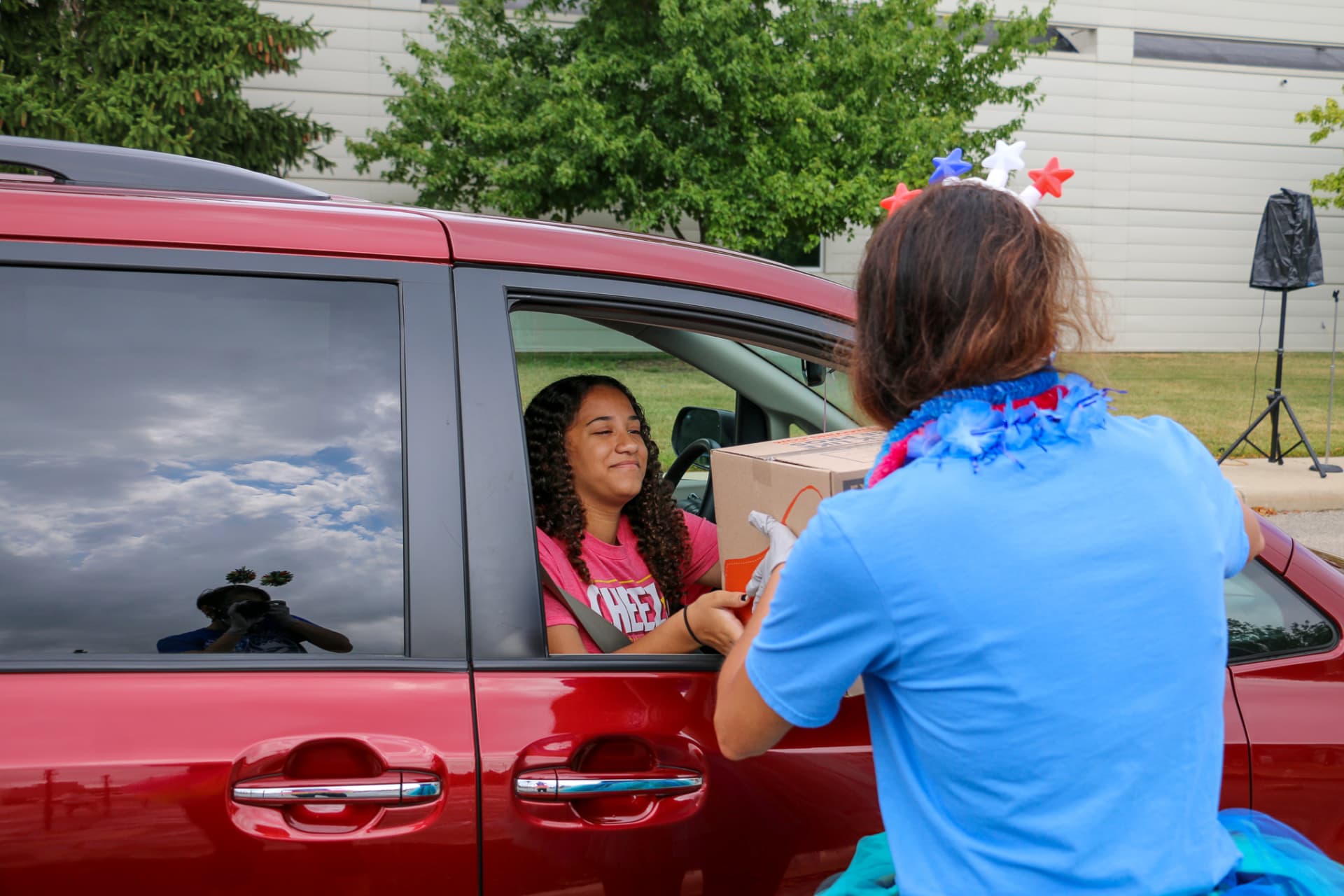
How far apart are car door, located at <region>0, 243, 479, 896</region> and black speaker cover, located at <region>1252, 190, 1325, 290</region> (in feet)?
31.3

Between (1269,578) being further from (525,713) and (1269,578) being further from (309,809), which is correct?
(309,809)

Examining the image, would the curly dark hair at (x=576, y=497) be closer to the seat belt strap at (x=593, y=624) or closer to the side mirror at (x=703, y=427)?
the seat belt strap at (x=593, y=624)

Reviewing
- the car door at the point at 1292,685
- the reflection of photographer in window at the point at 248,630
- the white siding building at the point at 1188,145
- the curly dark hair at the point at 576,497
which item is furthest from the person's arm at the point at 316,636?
the white siding building at the point at 1188,145

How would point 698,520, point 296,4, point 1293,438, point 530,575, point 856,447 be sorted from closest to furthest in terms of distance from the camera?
point 530,575, point 856,447, point 698,520, point 1293,438, point 296,4

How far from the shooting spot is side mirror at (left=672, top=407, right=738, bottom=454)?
306cm

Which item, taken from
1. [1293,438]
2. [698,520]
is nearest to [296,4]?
[1293,438]

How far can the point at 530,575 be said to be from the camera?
157 cm

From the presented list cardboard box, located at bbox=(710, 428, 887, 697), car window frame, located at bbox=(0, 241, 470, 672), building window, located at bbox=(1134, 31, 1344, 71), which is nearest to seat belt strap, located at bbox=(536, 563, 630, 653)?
cardboard box, located at bbox=(710, 428, 887, 697)

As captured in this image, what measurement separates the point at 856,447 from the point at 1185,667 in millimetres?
653

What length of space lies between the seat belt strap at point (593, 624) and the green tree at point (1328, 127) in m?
25.0

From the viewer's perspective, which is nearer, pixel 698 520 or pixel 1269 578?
pixel 1269 578

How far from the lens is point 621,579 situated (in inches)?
93.4

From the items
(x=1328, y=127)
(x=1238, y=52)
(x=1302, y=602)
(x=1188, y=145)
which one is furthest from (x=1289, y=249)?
(x=1238, y=52)

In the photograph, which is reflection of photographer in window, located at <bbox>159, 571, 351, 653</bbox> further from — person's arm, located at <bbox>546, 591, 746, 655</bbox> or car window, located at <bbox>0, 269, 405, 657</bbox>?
person's arm, located at <bbox>546, 591, 746, 655</bbox>
